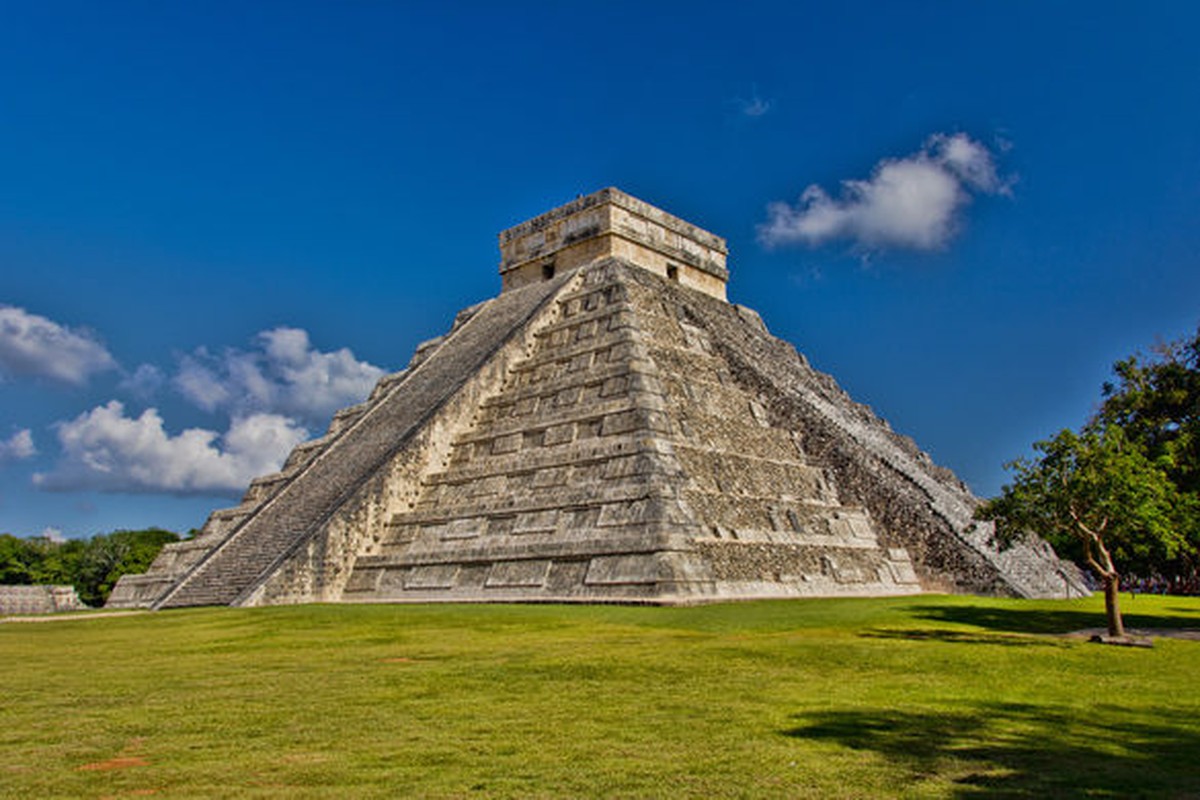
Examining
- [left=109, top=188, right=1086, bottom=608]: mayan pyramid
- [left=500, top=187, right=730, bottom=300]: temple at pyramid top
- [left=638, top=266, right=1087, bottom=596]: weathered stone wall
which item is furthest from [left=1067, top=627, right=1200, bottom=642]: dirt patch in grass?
[left=500, top=187, right=730, bottom=300]: temple at pyramid top

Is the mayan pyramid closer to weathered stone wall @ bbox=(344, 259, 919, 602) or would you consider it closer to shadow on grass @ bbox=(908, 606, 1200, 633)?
weathered stone wall @ bbox=(344, 259, 919, 602)

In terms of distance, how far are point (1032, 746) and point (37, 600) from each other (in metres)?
A: 22.3

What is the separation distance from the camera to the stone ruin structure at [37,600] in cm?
2097

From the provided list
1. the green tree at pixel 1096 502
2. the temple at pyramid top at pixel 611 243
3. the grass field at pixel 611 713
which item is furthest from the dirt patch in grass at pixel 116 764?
the temple at pyramid top at pixel 611 243

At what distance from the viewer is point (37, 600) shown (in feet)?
71.3

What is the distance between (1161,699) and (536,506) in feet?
37.9

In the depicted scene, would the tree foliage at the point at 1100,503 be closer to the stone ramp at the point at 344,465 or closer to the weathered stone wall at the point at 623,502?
the weathered stone wall at the point at 623,502

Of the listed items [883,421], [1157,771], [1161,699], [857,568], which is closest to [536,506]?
[857,568]

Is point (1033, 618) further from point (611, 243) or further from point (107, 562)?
point (107, 562)

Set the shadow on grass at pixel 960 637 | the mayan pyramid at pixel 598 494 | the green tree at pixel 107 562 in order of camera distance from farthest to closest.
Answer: the green tree at pixel 107 562 → the mayan pyramid at pixel 598 494 → the shadow on grass at pixel 960 637

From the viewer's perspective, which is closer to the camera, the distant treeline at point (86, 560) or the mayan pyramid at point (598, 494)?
the mayan pyramid at point (598, 494)

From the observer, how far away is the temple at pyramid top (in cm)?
2684

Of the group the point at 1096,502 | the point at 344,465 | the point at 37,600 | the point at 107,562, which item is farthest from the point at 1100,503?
the point at 107,562

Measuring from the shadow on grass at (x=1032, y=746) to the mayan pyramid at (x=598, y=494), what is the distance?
7.93 m
